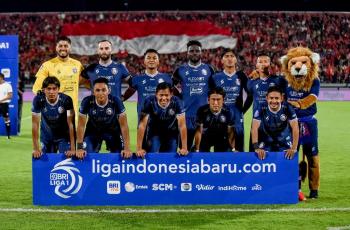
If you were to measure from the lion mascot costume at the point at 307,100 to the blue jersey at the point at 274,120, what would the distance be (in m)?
0.19

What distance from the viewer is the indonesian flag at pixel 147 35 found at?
36125mm

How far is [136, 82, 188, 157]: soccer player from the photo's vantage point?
26.2ft

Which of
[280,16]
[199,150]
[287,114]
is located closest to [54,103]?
[199,150]

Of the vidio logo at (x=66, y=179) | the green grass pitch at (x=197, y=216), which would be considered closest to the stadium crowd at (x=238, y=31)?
the green grass pitch at (x=197, y=216)

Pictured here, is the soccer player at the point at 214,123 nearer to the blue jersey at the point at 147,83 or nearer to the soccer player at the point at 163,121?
the soccer player at the point at 163,121

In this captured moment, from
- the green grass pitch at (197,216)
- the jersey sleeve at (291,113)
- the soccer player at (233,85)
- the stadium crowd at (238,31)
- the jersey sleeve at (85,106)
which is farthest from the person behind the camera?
the stadium crowd at (238,31)

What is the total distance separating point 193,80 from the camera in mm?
9398

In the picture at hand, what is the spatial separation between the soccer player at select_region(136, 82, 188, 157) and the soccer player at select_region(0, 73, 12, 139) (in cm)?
760

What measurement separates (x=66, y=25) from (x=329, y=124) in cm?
2166

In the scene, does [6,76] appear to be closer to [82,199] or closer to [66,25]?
[82,199]

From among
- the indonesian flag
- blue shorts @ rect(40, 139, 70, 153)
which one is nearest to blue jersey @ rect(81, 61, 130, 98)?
blue shorts @ rect(40, 139, 70, 153)

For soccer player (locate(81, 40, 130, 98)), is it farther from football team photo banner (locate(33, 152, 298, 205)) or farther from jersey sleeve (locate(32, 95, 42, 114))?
football team photo banner (locate(33, 152, 298, 205))

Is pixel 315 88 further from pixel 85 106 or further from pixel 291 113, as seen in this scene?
pixel 85 106
